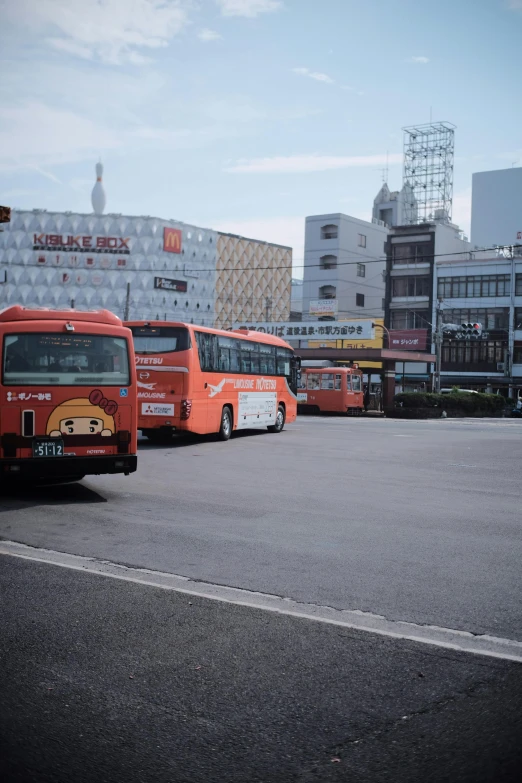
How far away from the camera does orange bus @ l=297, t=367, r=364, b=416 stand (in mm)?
45875

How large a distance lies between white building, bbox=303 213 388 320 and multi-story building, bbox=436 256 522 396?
1582 cm

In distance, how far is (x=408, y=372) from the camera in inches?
2948

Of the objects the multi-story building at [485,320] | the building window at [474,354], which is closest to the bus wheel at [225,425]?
the multi-story building at [485,320]

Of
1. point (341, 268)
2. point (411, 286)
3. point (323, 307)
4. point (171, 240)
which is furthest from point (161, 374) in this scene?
point (171, 240)

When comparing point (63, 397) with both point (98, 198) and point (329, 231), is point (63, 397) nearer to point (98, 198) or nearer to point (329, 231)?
point (329, 231)

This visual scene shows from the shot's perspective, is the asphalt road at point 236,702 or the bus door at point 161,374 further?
the bus door at point 161,374

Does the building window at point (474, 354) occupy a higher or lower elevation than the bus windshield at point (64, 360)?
higher

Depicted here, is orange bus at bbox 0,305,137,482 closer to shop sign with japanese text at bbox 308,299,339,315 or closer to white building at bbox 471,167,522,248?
shop sign with japanese text at bbox 308,299,339,315

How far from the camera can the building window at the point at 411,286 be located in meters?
74.3

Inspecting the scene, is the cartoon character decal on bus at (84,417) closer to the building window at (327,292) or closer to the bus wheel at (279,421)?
the bus wheel at (279,421)

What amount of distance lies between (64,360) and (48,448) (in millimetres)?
1329

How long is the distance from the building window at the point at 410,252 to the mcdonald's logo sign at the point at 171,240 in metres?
38.3

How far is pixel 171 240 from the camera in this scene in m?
106

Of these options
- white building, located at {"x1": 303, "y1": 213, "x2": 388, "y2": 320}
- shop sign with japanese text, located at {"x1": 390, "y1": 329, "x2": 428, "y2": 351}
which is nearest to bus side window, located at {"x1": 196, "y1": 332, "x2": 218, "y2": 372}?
shop sign with japanese text, located at {"x1": 390, "y1": 329, "x2": 428, "y2": 351}
